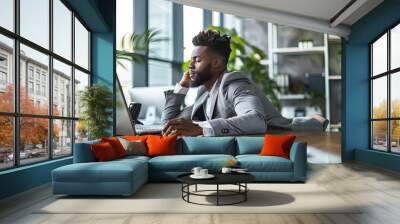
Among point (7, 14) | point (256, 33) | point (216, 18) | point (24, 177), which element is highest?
point (216, 18)

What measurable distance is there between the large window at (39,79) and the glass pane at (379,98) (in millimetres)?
5406

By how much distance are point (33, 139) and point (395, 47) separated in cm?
602

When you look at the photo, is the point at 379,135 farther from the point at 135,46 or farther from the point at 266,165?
the point at 135,46

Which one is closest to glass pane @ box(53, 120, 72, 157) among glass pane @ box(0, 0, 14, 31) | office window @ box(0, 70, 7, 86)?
office window @ box(0, 70, 7, 86)

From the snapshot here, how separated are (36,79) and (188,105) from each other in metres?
2.63

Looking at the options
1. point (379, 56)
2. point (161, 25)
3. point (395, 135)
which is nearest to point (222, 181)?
point (395, 135)

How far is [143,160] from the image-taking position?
5.51 metres

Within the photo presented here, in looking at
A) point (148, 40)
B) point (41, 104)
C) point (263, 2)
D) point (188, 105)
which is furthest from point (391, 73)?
point (41, 104)

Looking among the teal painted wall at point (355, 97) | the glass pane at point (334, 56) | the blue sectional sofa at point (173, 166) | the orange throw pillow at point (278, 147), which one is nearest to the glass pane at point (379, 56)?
the teal painted wall at point (355, 97)

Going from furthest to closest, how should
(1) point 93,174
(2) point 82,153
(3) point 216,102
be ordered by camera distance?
(3) point 216,102
(2) point 82,153
(1) point 93,174

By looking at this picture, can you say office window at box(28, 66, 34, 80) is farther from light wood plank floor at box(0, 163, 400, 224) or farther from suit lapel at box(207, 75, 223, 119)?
suit lapel at box(207, 75, 223, 119)

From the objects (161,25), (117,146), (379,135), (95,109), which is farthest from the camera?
(161,25)

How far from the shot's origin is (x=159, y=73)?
29.5 ft

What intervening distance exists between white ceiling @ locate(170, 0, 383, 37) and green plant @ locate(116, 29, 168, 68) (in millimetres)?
1251
